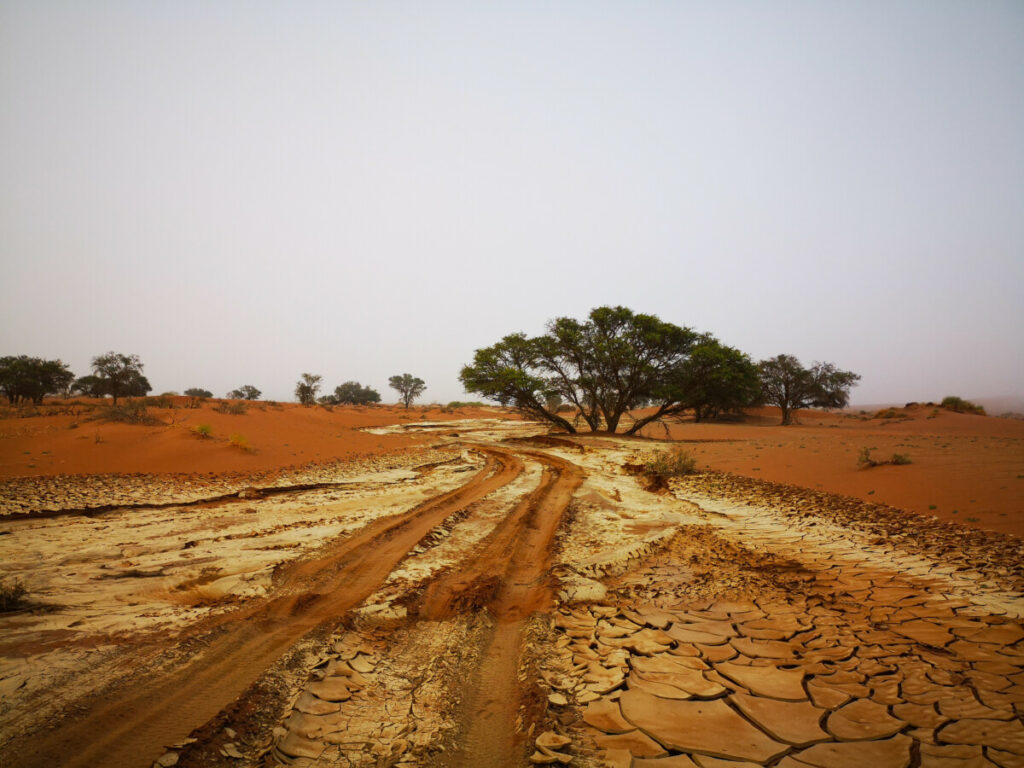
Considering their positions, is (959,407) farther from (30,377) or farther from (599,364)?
(30,377)

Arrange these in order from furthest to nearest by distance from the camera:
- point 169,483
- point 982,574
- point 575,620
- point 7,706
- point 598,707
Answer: point 169,483 → point 982,574 → point 575,620 → point 598,707 → point 7,706

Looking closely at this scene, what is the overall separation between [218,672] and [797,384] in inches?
1511

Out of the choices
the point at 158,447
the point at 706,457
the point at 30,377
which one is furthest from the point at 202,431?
the point at 30,377

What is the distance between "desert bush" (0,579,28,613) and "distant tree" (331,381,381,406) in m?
57.4

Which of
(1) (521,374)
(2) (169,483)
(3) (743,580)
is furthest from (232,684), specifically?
(1) (521,374)

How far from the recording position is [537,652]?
316cm

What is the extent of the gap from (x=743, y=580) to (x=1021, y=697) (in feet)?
6.65

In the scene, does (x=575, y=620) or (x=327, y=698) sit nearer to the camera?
(x=327, y=698)

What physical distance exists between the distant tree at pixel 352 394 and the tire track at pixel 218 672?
57409 mm

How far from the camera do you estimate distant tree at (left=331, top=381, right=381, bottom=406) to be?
58938mm

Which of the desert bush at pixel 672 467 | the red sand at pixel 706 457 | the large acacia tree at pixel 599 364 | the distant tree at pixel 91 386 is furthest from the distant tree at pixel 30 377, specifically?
the desert bush at pixel 672 467

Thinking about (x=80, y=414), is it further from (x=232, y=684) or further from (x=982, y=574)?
(x=982, y=574)

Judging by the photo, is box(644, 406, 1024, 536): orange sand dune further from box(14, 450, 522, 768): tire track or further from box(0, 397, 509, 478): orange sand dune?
box(0, 397, 509, 478): orange sand dune

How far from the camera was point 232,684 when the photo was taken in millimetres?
2670
